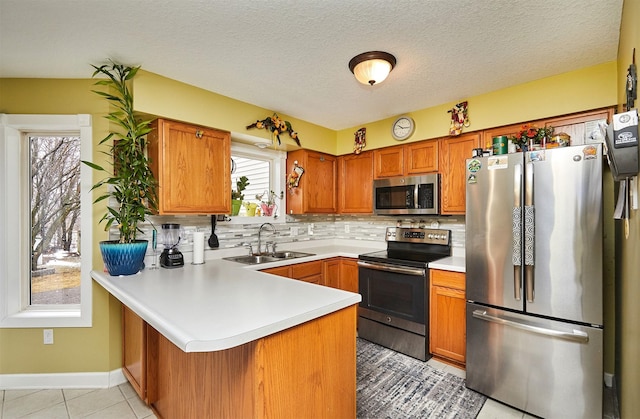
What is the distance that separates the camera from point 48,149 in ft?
7.95

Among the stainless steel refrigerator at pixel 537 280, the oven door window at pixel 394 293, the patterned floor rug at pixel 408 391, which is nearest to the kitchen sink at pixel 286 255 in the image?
the oven door window at pixel 394 293

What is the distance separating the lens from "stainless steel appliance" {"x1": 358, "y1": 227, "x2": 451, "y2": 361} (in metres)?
2.65

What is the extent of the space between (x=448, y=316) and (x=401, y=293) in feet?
1.42

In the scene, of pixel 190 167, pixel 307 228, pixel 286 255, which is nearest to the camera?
pixel 190 167

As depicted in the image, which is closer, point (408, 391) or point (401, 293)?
point (408, 391)

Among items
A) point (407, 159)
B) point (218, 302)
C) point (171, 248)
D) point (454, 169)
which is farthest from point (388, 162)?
point (218, 302)

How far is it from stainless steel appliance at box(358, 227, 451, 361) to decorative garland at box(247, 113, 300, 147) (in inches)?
61.2

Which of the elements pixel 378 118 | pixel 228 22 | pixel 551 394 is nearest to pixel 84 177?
pixel 228 22

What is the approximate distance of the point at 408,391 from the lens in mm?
2205

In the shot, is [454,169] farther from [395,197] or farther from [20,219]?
[20,219]

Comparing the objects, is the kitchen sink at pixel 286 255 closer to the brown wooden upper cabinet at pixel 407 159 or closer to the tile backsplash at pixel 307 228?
the tile backsplash at pixel 307 228

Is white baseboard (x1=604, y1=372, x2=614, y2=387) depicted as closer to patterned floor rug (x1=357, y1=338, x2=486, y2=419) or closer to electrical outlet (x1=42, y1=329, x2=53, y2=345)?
patterned floor rug (x1=357, y1=338, x2=486, y2=419)

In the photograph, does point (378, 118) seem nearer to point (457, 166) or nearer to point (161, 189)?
point (457, 166)

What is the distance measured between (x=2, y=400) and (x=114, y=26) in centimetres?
268
